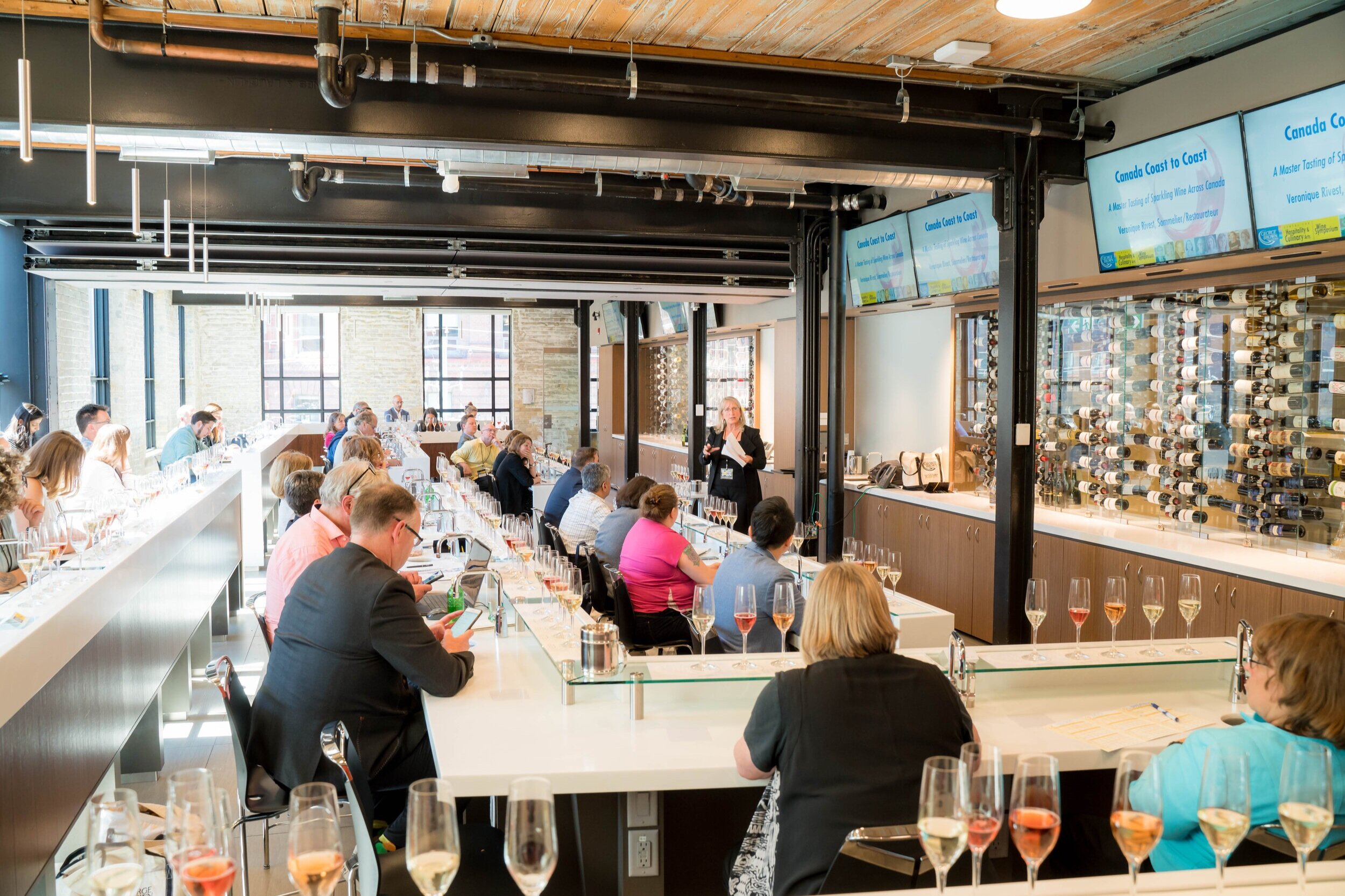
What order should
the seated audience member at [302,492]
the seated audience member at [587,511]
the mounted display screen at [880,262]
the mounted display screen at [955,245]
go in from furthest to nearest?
the mounted display screen at [880,262] < the mounted display screen at [955,245] < the seated audience member at [587,511] < the seated audience member at [302,492]

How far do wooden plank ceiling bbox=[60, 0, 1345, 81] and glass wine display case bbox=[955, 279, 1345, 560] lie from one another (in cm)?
169

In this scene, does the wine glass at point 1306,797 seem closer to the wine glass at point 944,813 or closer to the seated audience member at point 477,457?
the wine glass at point 944,813

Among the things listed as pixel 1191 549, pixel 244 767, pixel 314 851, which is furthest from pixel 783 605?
pixel 1191 549

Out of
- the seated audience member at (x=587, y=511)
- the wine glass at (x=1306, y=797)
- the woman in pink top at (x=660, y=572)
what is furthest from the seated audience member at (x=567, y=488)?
the wine glass at (x=1306, y=797)

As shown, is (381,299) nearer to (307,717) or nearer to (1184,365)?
(1184,365)

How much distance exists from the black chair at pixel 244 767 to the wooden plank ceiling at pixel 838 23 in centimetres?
284

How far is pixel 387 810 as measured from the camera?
10.6 feet

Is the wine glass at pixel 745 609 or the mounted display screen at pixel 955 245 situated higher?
the mounted display screen at pixel 955 245

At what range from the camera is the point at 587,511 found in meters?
6.91

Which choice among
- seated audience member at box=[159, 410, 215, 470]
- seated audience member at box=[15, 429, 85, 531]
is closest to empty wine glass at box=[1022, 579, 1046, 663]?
seated audience member at box=[15, 429, 85, 531]

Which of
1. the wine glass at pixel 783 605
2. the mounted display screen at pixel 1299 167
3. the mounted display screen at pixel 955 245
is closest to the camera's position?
the wine glass at pixel 783 605

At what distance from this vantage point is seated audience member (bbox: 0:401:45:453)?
7.76 m

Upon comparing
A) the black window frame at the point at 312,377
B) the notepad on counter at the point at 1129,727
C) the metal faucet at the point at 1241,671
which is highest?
the black window frame at the point at 312,377

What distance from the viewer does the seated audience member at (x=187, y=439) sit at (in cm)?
1001
